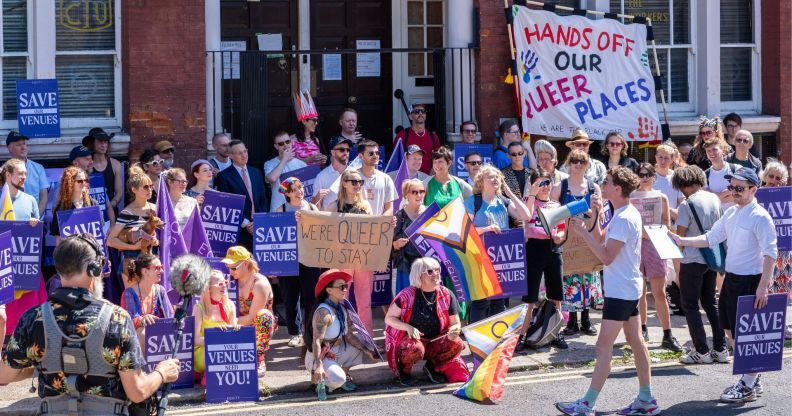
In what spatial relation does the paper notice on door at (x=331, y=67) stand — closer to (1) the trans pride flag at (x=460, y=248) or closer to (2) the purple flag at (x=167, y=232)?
(2) the purple flag at (x=167, y=232)

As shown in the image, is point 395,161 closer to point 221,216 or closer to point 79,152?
point 221,216

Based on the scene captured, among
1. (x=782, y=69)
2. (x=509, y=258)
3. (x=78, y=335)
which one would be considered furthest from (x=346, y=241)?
(x=782, y=69)

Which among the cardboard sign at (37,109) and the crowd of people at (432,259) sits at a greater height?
the cardboard sign at (37,109)

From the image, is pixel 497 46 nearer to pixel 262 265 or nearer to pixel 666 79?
pixel 666 79

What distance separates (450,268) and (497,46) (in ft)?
14.9

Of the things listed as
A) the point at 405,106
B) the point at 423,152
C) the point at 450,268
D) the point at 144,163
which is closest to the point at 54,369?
the point at 450,268

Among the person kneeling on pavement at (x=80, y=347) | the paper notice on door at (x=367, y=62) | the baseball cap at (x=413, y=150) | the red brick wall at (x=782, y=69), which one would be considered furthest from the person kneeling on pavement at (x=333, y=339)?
the red brick wall at (x=782, y=69)

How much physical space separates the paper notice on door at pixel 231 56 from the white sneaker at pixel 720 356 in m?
6.23

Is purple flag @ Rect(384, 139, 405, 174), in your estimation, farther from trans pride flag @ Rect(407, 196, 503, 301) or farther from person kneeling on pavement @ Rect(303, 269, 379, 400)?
person kneeling on pavement @ Rect(303, 269, 379, 400)

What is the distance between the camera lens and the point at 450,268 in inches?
420

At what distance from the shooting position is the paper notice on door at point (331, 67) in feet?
48.5

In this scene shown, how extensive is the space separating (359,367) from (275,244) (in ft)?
4.99

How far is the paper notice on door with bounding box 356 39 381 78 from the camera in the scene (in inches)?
589

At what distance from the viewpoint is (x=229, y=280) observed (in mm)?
10406
